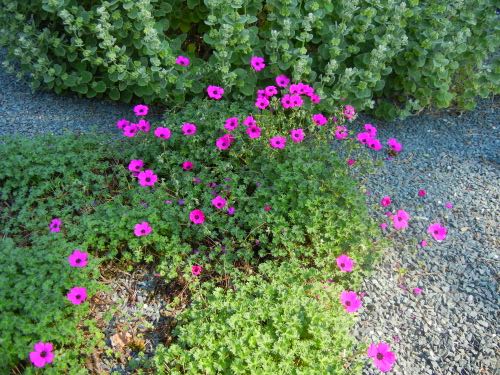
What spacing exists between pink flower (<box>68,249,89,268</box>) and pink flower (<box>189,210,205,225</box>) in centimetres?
58

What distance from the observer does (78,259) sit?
2.41 metres

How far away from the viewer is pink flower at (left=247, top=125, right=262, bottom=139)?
3.04 m

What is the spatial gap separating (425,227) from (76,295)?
2.05 m

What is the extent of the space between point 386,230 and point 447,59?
1640 mm

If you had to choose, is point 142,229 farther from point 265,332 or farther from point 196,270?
point 265,332

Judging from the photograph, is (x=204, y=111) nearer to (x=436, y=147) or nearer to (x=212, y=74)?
(x=212, y=74)

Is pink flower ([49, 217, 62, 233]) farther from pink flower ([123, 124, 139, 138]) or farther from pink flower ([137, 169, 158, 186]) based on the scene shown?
pink flower ([123, 124, 139, 138])

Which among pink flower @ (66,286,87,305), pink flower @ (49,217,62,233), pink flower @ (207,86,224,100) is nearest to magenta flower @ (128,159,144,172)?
pink flower @ (49,217,62,233)

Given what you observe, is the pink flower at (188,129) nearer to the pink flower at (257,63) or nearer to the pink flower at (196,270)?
the pink flower at (257,63)

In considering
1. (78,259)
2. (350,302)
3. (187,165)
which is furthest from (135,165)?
(350,302)

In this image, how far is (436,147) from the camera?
396 centimetres

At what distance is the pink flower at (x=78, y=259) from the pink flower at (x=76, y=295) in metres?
0.14

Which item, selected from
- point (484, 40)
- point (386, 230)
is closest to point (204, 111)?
point (386, 230)

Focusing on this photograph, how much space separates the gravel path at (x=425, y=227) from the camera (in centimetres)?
254
